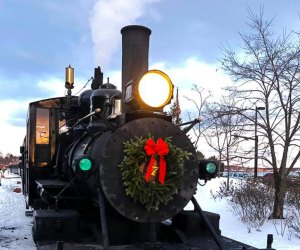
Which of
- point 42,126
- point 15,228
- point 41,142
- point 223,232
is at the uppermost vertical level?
point 42,126

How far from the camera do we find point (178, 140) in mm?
4289

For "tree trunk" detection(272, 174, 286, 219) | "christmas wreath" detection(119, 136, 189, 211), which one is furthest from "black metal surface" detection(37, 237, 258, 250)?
"tree trunk" detection(272, 174, 286, 219)

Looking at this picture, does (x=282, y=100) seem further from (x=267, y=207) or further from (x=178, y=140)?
(x=178, y=140)

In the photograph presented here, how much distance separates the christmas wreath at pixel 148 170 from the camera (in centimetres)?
393

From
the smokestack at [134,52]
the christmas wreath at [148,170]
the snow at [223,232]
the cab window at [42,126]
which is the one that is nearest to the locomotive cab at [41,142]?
the cab window at [42,126]

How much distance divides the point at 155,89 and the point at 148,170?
2.62 ft

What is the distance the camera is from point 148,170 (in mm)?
3938

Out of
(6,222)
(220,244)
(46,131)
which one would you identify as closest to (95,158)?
(220,244)

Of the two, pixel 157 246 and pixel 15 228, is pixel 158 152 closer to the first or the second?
pixel 157 246

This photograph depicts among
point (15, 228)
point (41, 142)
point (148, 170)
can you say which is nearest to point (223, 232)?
point (15, 228)

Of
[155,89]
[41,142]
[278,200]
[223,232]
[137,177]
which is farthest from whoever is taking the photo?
[278,200]

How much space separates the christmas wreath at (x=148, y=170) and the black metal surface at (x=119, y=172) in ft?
0.20

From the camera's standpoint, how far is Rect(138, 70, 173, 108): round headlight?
4027 mm

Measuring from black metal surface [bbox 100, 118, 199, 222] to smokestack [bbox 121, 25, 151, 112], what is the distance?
1.73 feet
